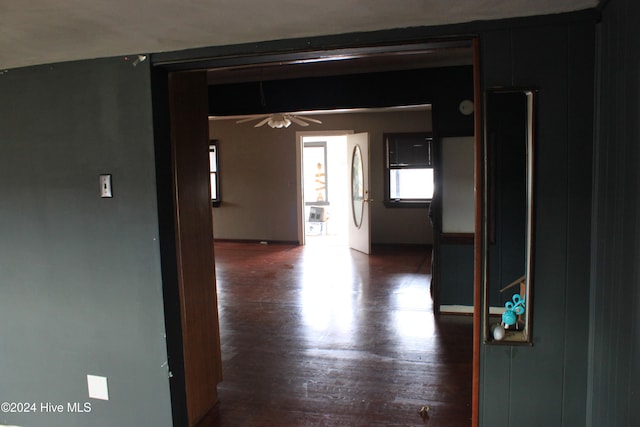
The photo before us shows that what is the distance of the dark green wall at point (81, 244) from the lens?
2.36 metres

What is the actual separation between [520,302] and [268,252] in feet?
20.7

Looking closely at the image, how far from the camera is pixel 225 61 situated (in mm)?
2256

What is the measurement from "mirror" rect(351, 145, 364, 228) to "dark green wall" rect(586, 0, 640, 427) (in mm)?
6123

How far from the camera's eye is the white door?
307 inches

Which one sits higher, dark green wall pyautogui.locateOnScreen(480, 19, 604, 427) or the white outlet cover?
dark green wall pyautogui.locateOnScreen(480, 19, 604, 427)

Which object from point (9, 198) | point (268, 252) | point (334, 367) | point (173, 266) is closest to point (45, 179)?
point (9, 198)

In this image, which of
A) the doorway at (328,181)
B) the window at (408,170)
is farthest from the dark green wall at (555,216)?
the doorway at (328,181)

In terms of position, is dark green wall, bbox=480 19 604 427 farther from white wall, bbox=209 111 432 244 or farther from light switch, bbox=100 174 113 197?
white wall, bbox=209 111 432 244

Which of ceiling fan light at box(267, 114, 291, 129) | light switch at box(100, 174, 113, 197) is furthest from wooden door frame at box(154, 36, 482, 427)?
ceiling fan light at box(267, 114, 291, 129)

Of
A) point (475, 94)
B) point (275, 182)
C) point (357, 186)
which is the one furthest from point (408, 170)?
point (475, 94)

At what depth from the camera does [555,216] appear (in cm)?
192

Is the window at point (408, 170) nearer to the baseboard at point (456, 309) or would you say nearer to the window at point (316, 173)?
the window at point (316, 173)

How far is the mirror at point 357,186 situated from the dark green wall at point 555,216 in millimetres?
5976

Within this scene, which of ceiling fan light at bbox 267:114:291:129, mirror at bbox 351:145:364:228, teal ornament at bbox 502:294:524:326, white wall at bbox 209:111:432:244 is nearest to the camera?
teal ornament at bbox 502:294:524:326
